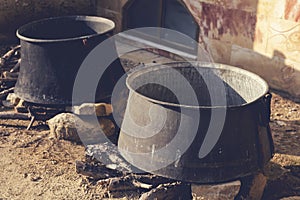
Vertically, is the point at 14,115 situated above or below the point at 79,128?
below

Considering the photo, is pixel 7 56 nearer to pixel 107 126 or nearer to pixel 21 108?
pixel 21 108

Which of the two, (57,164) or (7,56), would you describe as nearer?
(57,164)

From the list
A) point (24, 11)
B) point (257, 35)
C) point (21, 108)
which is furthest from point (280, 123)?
point (24, 11)

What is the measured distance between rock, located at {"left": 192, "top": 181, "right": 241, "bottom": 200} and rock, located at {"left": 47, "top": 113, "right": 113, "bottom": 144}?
197cm

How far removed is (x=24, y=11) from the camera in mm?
9594

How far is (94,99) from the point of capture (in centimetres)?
639

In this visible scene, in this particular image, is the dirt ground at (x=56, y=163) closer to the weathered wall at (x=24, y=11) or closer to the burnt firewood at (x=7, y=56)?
the burnt firewood at (x=7, y=56)

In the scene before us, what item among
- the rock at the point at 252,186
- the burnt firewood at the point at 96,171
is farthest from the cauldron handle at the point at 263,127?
the burnt firewood at the point at 96,171

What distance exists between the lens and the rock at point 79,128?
20.2 ft

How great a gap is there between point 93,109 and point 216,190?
2.26 meters

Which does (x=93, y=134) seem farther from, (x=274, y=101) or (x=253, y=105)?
(x=274, y=101)

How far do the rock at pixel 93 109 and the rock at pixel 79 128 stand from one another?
0.29ft

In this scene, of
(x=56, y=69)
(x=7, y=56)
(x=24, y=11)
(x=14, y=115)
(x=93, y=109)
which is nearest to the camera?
(x=93, y=109)

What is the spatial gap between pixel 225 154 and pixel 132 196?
1195 mm
